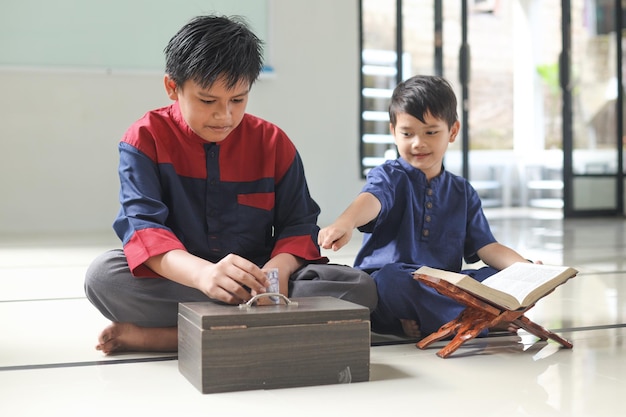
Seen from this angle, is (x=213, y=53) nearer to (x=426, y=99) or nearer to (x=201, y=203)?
(x=201, y=203)

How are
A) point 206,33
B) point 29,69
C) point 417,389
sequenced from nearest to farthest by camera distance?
→ 1. point 417,389
2. point 206,33
3. point 29,69

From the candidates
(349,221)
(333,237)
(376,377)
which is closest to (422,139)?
(349,221)

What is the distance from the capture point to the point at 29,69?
4918 millimetres

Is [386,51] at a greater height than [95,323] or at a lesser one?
greater

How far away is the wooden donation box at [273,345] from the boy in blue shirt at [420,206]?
1.35 ft

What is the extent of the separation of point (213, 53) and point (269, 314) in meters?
0.49

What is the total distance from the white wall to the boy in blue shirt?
11.6 ft

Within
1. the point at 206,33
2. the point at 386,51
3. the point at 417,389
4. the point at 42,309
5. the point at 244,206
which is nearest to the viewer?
the point at 417,389

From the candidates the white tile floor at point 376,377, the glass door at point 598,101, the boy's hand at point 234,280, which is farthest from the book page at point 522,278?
the glass door at point 598,101

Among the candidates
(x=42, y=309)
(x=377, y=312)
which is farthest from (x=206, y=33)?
(x=42, y=309)

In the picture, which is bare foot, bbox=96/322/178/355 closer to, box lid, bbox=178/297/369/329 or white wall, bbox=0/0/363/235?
box lid, bbox=178/297/369/329

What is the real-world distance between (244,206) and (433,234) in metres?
0.45

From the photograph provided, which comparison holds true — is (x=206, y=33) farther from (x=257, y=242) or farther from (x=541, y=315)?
(x=541, y=315)

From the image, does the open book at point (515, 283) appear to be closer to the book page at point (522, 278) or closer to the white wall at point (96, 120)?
the book page at point (522, 278)
